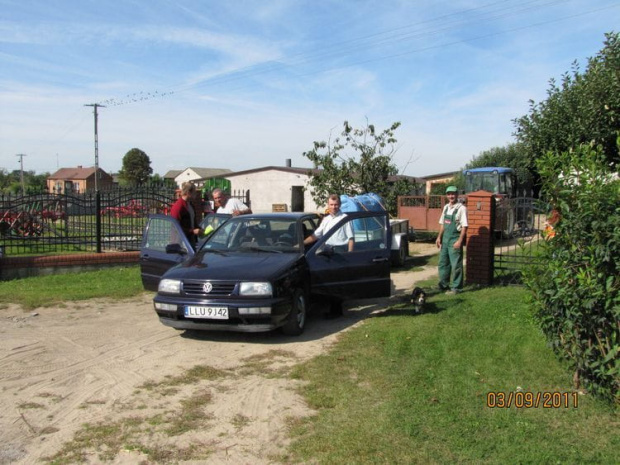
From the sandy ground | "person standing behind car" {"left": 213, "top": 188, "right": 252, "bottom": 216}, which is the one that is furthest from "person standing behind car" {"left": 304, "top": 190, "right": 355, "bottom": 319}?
"person standing behind car" {"left": 213, "top": 188, "right": 252, "bottom": 216}

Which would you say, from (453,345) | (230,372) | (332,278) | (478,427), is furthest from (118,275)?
(478,427)

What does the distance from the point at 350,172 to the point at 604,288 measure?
13340 mm

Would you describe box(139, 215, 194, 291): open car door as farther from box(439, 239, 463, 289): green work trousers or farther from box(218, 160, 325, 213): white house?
box(218, 160, 325, 213): white house

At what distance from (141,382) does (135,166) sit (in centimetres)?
8155

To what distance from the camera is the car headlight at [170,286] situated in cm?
611

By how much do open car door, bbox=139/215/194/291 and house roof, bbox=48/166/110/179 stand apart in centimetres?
7993

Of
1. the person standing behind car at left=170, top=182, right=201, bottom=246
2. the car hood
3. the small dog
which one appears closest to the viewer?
the car hood

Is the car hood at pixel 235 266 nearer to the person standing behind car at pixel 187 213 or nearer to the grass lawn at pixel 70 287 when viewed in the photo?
the person standing behind car at pixel 187 213

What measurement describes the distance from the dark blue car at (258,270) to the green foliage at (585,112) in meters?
4.79

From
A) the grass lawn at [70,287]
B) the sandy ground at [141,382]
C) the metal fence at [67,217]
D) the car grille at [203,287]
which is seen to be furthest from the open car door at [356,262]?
A: the metal fence at [67,217]

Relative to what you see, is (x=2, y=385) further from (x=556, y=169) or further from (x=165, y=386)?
(x=556, y=169)

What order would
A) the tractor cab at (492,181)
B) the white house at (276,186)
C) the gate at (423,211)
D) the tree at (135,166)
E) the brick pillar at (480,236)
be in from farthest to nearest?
the tree at (135,166)
the white house at (276,186)
the tractor cab at (492,181)
the gate at (423,211)
the brick pillar at (480,236)

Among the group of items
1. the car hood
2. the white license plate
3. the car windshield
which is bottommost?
the white license plate
